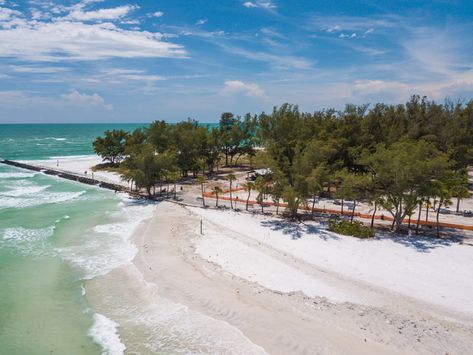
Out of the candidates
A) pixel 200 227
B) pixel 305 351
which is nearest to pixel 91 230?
pixel 200 227

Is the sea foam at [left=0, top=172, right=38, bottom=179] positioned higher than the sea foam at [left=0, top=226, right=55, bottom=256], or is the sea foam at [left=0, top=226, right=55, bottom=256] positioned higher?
the sea foam at [left=0, top=172, right=38, bottom=179]

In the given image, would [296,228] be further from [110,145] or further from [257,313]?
[110,145]

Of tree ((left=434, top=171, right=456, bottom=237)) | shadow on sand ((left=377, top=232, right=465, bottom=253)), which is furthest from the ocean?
tree ((left=434, top=171, right=456, bottom=237))

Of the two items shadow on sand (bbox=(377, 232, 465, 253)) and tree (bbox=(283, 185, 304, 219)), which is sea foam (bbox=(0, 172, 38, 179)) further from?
shadow on sand (bbox=(377, 232, 465, 253))

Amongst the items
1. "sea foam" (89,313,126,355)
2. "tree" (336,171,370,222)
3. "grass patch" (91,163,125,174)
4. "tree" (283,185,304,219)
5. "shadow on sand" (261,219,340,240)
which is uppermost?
"tree" (336,171,370,222)

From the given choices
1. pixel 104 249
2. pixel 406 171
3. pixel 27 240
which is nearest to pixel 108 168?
pixel 27 240
